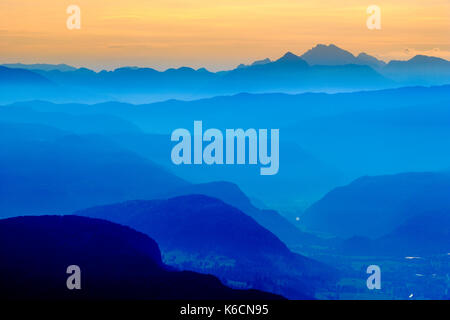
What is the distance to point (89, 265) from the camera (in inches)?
548

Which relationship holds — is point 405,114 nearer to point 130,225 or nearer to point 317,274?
point 317,274

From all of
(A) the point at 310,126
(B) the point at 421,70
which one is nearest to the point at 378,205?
(A) the point at 310,126

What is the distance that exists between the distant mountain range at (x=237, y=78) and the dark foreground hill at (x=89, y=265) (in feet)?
8.76

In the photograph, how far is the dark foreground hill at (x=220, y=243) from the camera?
1516 centimetres

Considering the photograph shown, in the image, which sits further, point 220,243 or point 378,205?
point 378,205

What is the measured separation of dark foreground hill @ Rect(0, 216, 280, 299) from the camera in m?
13.7

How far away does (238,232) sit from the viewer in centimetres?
1562

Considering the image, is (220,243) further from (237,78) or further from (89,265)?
(237,78)

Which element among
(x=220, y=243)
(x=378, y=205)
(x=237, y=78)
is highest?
(x=237, y=78)

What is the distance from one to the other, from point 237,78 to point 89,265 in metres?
4.88

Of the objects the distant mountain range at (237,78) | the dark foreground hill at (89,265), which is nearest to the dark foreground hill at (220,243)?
the dark foreground hill at (89,265)
